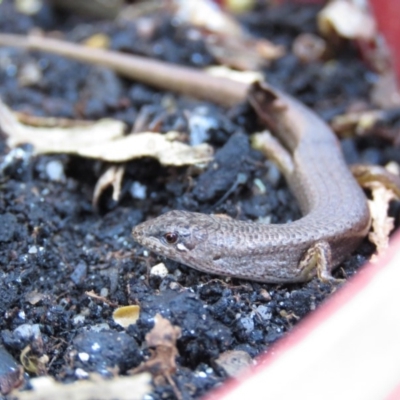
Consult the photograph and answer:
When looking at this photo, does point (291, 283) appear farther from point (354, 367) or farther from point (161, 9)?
point (161, 9)

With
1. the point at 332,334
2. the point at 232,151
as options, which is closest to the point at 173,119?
the point at 232,151

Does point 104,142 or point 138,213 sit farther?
point 104,142

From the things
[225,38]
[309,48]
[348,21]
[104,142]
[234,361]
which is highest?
[348,21]

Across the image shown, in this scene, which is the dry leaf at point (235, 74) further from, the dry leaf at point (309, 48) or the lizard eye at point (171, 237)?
the lizard eye at point (171, 237)

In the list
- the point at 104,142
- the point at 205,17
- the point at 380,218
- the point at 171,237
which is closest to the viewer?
the point at 171,237

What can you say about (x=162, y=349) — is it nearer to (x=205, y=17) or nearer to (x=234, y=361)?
(x=234, y=361)

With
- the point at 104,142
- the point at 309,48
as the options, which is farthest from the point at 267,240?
the point at 309,48

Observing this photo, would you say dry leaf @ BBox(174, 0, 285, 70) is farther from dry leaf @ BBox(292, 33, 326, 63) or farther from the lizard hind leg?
the lizard hind leg

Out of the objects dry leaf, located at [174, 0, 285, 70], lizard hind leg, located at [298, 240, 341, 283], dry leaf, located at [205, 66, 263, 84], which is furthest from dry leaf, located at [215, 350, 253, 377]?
dry leaf, located at [174, 0, 285, 70]
